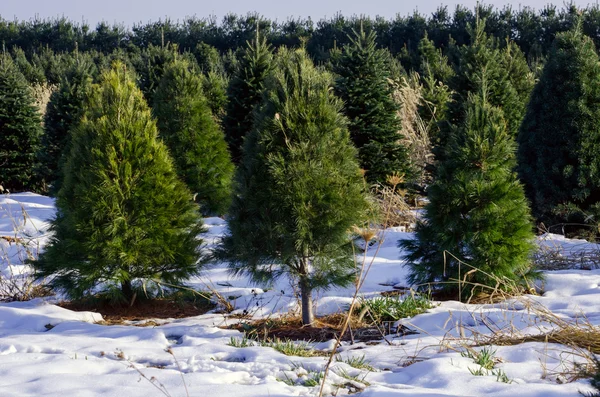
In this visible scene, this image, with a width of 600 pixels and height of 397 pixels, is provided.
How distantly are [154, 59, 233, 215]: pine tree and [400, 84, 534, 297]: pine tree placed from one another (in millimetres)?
5303

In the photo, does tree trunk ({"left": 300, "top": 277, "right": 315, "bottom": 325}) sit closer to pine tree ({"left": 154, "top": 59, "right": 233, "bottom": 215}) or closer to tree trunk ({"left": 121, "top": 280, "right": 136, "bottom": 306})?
tree trunk ({"left": 121, "top": 280, "right": 136, "bottom": 306})

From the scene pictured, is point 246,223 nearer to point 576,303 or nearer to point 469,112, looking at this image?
point 469,112

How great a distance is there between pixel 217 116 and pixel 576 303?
11316 millimetres

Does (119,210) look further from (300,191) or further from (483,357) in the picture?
(483,357)

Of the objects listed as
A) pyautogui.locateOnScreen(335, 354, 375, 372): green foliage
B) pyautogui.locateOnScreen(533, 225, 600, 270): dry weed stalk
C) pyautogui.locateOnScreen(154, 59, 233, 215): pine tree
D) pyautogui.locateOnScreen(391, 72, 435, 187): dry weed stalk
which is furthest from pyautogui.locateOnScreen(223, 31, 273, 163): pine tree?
pyautogui.locateOnScreen(335, 354, 375, 372): green foliage

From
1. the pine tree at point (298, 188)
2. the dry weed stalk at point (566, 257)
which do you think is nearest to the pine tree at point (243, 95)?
the dry weed stalk at point (566, 257)

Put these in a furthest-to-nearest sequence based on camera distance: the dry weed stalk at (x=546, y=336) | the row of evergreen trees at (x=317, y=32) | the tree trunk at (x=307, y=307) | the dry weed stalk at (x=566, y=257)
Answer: the row of evergreen trees at (x=317, y=32) → the dry weed stalk at (x=566, y=257) → the tree trunk at (x=307, y=307) → the dry weed stalk at (x=546, y=336)

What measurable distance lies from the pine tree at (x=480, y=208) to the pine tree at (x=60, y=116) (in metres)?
9.57

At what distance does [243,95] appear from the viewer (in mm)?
12828

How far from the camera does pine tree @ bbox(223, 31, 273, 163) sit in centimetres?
1266

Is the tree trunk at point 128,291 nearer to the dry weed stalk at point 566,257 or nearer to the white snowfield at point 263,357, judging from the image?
the white snowfield at point 263,357

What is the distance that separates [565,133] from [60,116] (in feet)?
33.5

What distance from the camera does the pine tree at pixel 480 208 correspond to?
5320mm

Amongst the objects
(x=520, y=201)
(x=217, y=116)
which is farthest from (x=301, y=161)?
(x=217, y=116)
